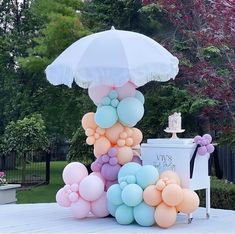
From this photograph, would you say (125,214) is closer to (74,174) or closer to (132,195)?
(132,195)

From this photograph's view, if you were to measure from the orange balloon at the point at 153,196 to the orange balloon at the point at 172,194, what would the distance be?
56mm

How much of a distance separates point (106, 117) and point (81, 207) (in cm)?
100

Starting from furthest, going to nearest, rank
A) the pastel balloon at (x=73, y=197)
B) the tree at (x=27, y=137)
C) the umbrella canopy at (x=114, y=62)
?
the tree at (x=27, y=137), the pastel balloon at (x=73, y=197), the umbrella canopy at (x=114, y=62)

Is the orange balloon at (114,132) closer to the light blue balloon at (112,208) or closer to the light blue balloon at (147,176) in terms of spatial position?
the light blue balloon at (147,176)

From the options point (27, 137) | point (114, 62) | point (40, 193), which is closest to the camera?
point (114, 62)

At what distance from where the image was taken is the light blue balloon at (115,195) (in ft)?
16.2

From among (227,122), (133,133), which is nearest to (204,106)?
(227,122)

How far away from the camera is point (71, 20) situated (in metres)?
10.3

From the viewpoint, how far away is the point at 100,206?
5.21m

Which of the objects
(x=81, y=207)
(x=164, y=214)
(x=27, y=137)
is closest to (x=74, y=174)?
(x=81, y=207)

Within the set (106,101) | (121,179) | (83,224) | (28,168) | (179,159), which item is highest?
(106,101)

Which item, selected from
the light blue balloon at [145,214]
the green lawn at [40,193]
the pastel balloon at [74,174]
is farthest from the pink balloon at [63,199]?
the green lawn at [40,193]

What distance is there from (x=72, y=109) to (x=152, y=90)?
447cm

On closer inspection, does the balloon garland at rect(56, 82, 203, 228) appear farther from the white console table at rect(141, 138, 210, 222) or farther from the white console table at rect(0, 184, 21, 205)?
the white console table at rect(0, 184, 21, 205)
